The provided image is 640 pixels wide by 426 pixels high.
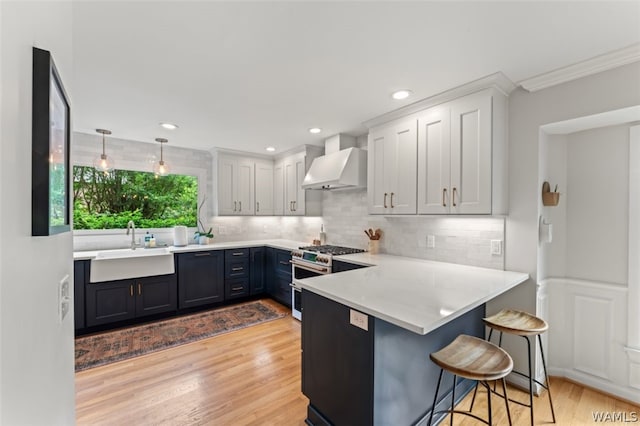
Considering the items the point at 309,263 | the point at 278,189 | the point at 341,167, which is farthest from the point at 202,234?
the point at 341,167

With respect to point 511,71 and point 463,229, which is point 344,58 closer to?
point 511,71

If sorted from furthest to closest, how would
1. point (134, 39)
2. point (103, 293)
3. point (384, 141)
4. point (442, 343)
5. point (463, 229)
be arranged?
1. point (103, 293)
2. point (384, 141)
3. point (463, 229)
4. point (442, 343)
5. point (134, 39)

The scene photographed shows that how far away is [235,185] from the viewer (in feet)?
14.9

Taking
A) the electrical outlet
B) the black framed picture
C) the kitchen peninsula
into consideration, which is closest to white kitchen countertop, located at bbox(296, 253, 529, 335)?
the kitchen peninsula

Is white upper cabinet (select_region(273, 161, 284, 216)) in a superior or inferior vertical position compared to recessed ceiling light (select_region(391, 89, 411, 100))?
inferior

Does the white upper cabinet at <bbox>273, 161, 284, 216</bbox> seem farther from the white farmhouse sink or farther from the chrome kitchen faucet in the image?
the chrome kitchen faucet

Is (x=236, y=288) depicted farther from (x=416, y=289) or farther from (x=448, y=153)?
(x=448, y=153)

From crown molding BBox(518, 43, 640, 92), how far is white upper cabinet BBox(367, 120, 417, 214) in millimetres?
913

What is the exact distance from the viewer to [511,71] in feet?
6.54

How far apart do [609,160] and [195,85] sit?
328cm

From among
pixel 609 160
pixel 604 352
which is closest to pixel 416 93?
pixel 609 160

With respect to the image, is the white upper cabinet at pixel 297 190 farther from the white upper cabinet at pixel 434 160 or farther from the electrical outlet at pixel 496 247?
the electrical outlet at pixel 496 247

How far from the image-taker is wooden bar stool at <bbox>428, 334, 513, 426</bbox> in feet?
4.35

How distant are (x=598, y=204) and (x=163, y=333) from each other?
14.4 feet
